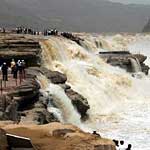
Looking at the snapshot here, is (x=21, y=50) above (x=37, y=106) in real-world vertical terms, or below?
above

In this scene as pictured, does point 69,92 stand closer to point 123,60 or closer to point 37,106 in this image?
point 37,106

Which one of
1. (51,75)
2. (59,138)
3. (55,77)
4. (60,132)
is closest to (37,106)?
(55,77)

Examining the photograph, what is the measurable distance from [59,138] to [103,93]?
1918cm

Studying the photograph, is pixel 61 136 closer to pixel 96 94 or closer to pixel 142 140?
pixel 142 140

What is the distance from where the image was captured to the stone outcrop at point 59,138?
50.5 ft

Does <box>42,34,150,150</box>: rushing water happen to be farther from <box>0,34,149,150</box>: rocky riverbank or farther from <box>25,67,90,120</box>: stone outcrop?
<box>0,34,149,150</box>: rocky riverbank

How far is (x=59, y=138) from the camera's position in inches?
649

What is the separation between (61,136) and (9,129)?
1533mm

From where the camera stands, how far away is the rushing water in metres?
27.4

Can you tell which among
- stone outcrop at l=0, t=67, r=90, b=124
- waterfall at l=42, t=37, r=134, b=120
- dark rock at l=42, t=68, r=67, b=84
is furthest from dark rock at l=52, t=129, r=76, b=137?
dark rock at l=42, t=68, r=67, b=84

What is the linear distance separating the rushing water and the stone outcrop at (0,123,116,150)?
6.59 meters

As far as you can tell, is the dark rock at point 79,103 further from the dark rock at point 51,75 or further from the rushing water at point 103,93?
the dark rock at point 51,75

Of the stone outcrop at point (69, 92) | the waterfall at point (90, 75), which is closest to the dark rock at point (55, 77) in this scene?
the stone outcrop at point (69, 92)

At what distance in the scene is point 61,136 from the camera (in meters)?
16.7
